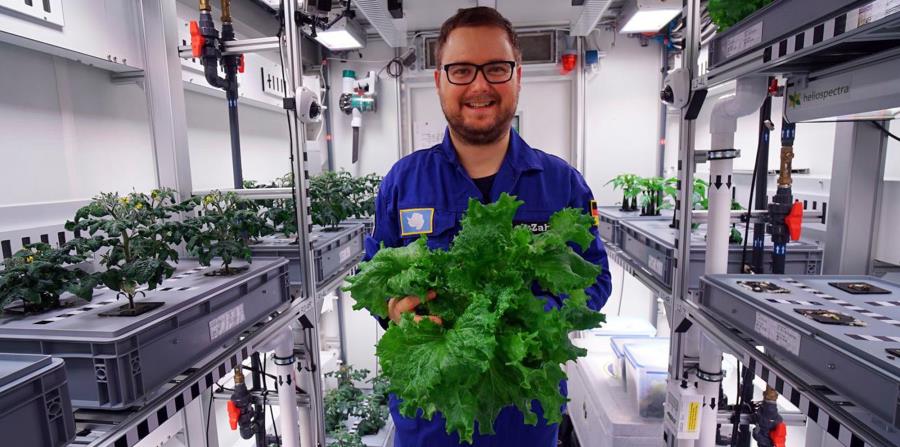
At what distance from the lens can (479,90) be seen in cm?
117

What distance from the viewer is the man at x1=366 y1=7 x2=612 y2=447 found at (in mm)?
1177

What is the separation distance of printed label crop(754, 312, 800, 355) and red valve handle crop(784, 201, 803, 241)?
49 centimetres

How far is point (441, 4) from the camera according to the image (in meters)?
3.58

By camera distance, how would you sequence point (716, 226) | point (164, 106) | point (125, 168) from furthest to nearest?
1. point (125, 168)
2. point (164, 106)
3. point (716, 226)

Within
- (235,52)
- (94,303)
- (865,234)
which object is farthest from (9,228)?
(865,234)

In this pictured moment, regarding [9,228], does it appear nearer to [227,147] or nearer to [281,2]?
[281,2]

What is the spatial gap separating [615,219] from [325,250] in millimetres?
1832

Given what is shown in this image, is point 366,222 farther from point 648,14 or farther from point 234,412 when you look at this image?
point 648,14

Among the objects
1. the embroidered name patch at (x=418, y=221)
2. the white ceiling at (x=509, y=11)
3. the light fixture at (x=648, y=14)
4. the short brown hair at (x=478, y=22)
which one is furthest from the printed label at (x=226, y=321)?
the light fixture at (x=648, y=14)

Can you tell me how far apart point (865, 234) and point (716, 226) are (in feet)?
2.51

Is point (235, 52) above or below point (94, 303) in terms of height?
above

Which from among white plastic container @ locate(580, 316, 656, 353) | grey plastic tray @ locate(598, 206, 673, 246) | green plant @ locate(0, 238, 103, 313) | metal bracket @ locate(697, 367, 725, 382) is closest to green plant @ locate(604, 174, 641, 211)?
grey plastic tray @ locate(598, 206, 673, 246)

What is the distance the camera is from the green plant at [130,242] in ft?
3.86

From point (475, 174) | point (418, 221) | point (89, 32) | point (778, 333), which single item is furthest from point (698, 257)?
point (89, 32)
